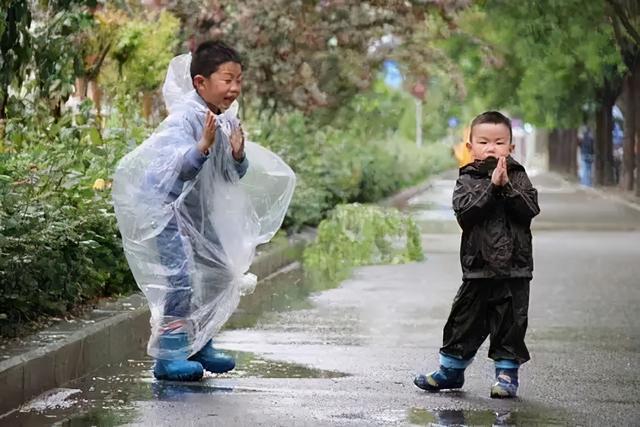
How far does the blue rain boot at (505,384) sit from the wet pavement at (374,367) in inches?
2.7

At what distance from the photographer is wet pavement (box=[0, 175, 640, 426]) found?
751cm

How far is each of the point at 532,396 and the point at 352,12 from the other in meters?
19.3

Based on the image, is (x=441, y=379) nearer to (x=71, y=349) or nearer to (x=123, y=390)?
(x=123, y=390)

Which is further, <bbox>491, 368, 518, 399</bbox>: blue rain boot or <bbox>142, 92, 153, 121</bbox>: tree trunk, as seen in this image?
<bbox>142, 92, 153, 121</bbox>: tree trunk

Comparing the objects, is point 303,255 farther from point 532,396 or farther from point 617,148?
point 617,148

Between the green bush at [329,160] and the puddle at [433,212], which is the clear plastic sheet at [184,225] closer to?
the green bush at [329,160]

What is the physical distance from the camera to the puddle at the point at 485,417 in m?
7.34

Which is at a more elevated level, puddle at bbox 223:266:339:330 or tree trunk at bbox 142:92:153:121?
tree trunk at bbox 142:92:153:121

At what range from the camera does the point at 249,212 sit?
8922 millimetres

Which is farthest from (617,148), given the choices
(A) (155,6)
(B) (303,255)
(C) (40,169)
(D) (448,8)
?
(C) (40,169)

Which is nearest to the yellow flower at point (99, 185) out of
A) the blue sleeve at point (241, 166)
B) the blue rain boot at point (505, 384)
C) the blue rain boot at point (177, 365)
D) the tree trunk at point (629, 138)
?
the blue sleeve at point (241, 166)

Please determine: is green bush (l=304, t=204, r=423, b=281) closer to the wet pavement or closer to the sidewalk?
the wet pavement

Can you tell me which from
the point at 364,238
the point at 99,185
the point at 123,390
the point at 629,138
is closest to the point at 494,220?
the point at 123,390

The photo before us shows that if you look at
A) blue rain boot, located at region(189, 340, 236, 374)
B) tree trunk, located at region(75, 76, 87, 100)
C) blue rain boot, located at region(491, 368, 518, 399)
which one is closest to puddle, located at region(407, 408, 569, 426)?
blue rain boot, located at region(491, 368, 518, 399)
